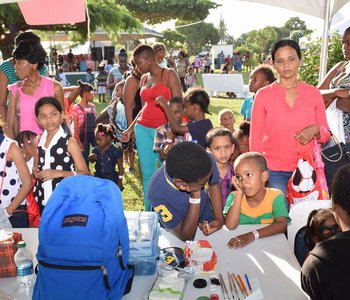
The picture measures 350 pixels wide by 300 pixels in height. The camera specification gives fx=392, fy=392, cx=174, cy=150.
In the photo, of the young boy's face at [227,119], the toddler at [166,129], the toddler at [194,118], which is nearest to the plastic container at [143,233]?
the toddler at [194,118]

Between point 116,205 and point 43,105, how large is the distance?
1454 mm

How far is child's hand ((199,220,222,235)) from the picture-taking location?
2.23 metres

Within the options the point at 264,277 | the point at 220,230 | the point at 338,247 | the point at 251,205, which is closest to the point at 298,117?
the point at 251,205

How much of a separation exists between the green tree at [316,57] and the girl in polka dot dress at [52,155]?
16.6 ft

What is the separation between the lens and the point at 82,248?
1534 mm

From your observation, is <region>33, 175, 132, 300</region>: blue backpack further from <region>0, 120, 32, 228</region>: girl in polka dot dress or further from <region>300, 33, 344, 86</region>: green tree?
<region>300, 33, 344, 86</region>: green tree

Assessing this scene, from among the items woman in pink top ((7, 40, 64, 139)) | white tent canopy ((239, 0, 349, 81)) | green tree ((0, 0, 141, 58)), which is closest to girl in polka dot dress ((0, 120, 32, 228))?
woman in pink top ((7, 40, 64, 139))

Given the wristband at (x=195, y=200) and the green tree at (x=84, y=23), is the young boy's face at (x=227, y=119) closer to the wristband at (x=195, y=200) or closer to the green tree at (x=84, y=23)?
the wristband at (x=195, y=200)

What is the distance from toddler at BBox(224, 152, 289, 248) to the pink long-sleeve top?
0.34 m

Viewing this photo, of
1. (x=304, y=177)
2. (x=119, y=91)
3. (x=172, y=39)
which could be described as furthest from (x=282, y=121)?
(x=172, y=39)

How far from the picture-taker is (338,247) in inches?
51.3

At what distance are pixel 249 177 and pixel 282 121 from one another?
0.53 meters

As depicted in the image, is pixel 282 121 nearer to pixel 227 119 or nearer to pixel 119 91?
pixel 227 119

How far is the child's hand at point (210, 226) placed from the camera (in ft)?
7.31
